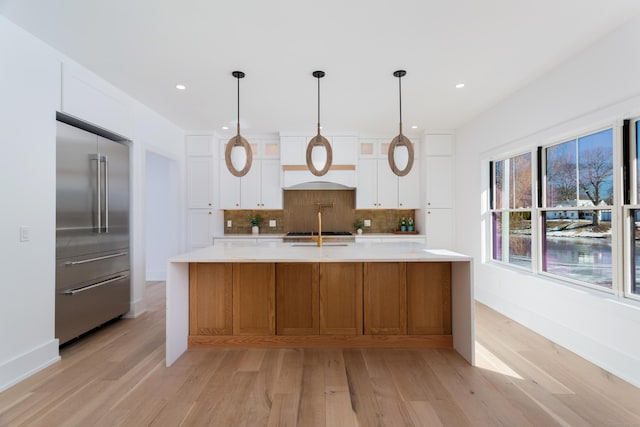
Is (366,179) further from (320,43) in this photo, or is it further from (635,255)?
(635,255)

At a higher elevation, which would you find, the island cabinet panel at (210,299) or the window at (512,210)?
the window at (512,210)

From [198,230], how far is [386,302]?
11.4 feet

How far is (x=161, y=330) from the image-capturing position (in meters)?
3.14

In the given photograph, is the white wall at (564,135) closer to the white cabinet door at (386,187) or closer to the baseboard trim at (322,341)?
the baseboard trim at (322,341)

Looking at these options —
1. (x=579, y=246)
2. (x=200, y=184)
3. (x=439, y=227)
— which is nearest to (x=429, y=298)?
(x=579, y=246)

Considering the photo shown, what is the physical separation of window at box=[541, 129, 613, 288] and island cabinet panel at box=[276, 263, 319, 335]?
2459 millimetres

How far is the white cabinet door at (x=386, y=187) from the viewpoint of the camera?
16.9ft

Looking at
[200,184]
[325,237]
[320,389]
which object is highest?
[200,184]

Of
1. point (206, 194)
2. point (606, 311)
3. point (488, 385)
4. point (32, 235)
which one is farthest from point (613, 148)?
point (206, 194)

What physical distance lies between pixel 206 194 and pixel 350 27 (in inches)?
143

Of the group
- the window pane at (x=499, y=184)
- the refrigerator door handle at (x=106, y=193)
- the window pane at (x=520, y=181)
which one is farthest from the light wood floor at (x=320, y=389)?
the window pane at (x=499, y=184)

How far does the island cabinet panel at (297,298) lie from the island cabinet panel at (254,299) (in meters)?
0.06

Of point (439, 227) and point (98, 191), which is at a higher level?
point (98, 191)

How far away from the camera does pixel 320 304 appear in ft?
8.97
